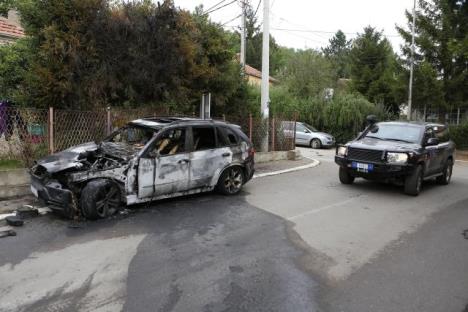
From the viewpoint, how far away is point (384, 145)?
33.8 feet

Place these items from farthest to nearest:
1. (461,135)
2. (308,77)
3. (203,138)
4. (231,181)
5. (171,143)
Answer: (308,77), (461,135), (231,181), (203,138), (171,143)

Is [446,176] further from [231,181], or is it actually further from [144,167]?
[144,167]

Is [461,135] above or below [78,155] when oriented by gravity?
below

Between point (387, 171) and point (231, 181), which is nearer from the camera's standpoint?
point (231, 181)

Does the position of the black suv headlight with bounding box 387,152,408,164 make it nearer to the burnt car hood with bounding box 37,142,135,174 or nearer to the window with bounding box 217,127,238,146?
the window with bounding box 217,127,238,146

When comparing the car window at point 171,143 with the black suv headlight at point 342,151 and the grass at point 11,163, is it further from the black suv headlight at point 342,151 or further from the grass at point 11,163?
the black suv headlight at point 342,151

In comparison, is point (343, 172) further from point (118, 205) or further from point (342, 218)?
point (118, 205)

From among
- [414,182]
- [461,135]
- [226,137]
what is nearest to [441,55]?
[461,135]

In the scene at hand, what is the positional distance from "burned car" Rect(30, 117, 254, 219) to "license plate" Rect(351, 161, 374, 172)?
95.6 inches

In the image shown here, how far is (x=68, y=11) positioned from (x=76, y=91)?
185 centimetres

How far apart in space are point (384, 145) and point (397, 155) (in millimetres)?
494

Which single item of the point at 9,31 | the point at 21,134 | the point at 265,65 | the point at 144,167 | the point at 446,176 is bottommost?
the point at 446,176

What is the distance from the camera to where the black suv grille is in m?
10.0

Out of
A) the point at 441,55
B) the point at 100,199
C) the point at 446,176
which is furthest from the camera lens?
the point at 441,55
